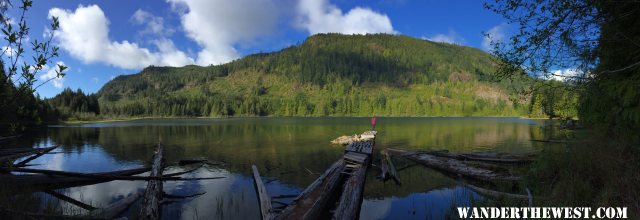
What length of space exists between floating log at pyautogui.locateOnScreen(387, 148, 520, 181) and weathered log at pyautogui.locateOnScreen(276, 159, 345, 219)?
32.8 feet

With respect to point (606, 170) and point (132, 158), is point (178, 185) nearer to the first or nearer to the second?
point (132, 158)

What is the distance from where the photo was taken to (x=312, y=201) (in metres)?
14.0

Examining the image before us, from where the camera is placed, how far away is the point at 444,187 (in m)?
21.5

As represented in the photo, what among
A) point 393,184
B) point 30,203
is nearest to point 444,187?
point 393,184

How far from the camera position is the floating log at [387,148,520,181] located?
21070mm

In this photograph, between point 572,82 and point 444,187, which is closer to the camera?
point 572,82

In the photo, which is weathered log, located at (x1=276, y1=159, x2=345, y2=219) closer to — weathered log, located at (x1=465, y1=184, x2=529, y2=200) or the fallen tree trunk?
weathered log, located at (x1=465, y1=184, x2=529, y2=200)

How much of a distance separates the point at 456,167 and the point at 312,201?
15909 mm

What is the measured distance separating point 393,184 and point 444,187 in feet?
11.0

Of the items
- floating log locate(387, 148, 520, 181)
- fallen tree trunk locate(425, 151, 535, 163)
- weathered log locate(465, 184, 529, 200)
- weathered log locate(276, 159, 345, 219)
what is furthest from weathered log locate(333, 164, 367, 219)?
fallen tree trunk locate(425, 151, 535, 163)

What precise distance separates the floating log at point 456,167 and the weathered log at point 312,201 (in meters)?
10.0

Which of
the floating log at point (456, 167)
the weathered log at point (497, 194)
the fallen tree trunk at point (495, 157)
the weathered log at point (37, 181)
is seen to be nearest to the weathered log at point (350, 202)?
the weathered log at point (497, 194)

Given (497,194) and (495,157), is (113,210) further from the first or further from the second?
(495,157)

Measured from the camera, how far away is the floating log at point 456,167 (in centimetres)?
2107
